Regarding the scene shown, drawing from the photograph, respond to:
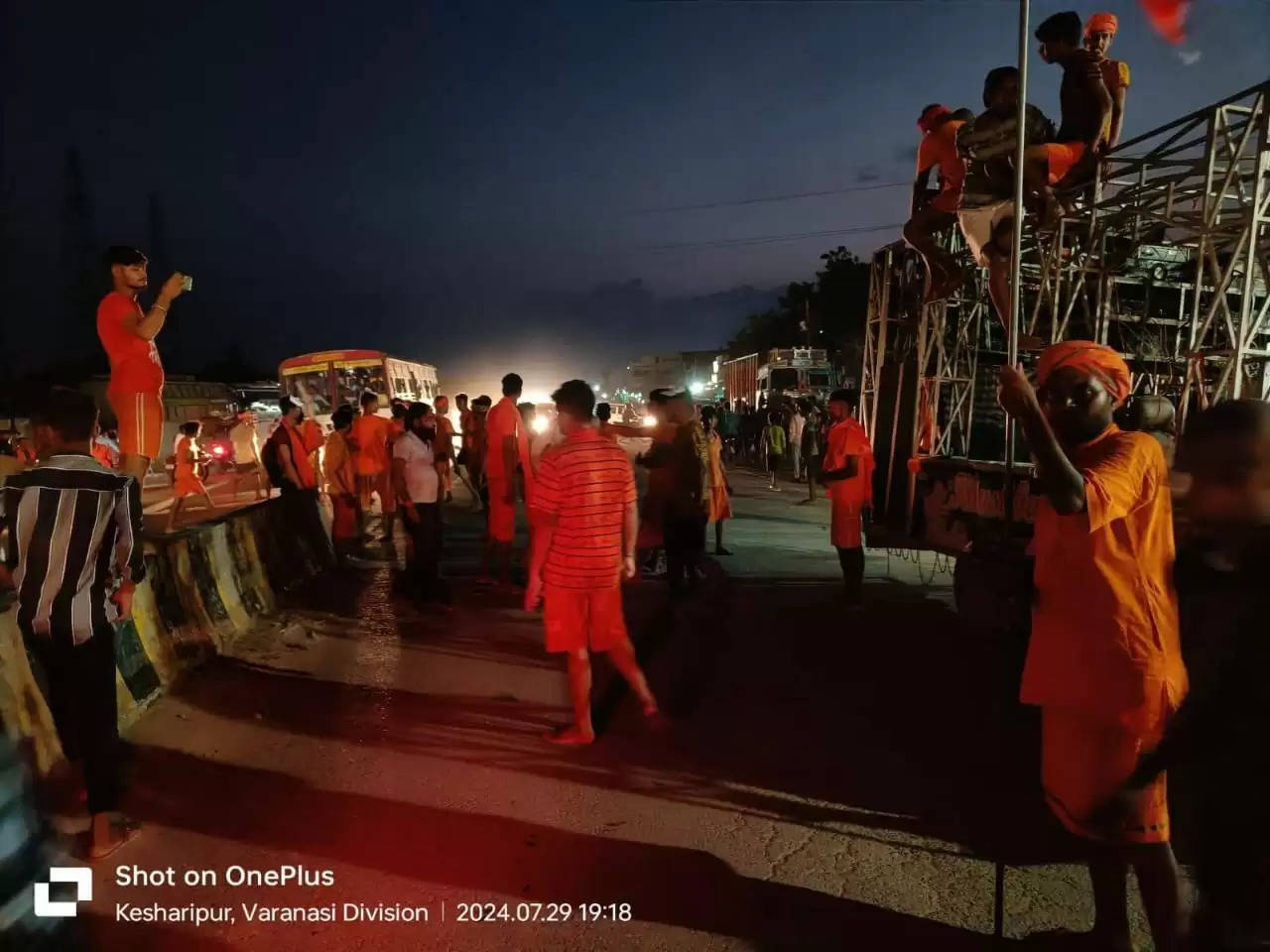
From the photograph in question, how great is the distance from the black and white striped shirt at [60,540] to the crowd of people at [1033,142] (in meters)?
6.72

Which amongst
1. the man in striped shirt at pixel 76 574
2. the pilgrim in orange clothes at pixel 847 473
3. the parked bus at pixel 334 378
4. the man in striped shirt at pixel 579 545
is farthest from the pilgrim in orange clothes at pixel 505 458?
the parked bus at pixel 334 378

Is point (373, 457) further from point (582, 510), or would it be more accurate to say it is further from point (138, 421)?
point (582, 510)

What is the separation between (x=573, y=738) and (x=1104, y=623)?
2.92 meters

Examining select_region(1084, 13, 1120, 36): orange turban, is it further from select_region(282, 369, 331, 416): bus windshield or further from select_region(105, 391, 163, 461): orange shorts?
select_region(282, 369, 331, 416): bus windshield

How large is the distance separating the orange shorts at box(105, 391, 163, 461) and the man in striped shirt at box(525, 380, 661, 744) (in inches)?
102

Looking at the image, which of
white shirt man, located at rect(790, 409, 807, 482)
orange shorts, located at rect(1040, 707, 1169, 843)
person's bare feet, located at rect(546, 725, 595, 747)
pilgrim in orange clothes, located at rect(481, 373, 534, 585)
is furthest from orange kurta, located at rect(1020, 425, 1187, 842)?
white shirt man, located at rect(790, 409, 807, 482)

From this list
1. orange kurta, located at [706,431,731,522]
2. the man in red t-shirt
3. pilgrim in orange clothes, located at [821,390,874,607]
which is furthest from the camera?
orange kurta, located at [706,431,731,522]

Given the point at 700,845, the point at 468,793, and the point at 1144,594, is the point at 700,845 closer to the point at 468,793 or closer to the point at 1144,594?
the point at 468,793

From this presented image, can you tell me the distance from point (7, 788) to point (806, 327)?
44.2 metres

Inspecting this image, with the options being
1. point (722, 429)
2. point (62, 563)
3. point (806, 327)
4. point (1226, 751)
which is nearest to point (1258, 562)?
point (1226, 751)

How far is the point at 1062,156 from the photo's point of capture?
281 inches

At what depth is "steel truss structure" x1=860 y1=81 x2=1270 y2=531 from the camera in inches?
260

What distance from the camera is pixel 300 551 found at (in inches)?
332

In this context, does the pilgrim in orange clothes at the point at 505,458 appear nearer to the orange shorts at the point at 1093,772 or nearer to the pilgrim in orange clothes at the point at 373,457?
the pilgrim in orange clothes at the point at 373,457
